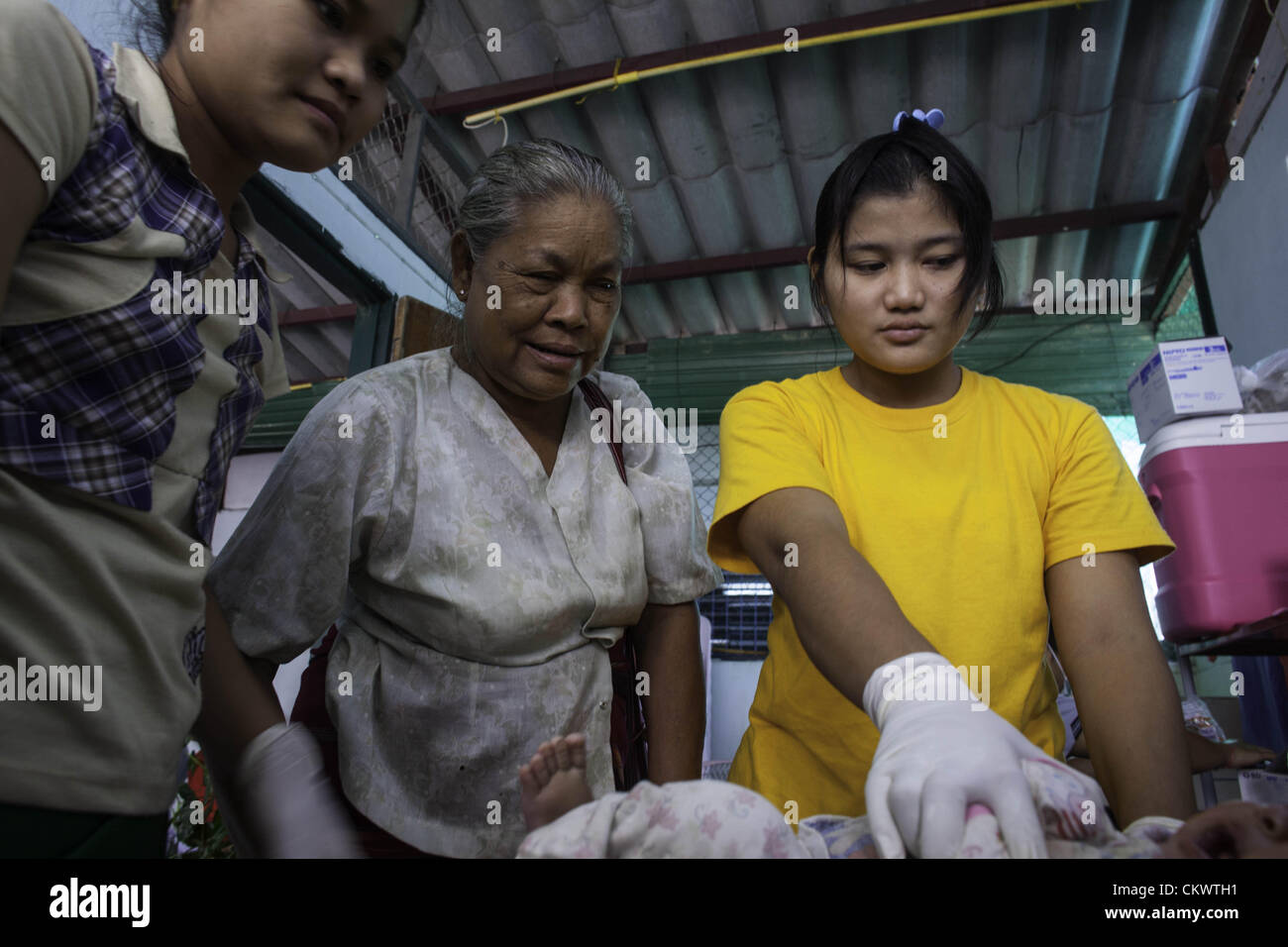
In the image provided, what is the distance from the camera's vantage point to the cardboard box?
2.25 metres

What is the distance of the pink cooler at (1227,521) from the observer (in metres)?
2.13

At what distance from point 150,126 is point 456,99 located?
11.8 feet

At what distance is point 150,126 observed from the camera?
0.79m

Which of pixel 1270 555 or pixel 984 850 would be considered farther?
pixel 1270 555

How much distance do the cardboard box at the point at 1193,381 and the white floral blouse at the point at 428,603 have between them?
1879mm

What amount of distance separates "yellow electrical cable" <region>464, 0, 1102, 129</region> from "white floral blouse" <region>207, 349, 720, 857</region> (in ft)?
9.54

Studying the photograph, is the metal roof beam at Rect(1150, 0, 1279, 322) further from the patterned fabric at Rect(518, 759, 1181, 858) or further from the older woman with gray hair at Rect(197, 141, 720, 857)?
the patterned fabric at Rect(518, 759, 1181, 858)

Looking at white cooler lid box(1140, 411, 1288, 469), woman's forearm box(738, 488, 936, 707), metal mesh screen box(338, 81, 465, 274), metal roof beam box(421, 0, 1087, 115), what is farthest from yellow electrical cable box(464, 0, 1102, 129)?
woman's forearm box(738, 488, 936, 707)

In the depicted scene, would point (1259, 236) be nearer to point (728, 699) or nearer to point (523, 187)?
point (523, 187)

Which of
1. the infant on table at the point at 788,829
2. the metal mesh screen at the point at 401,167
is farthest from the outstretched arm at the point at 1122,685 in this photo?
the metal mesh screen at the point at 401,167

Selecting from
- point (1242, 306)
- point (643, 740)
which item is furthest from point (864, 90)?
point (643, 740)

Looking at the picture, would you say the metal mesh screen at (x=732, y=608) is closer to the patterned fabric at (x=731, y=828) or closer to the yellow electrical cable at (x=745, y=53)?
the yellow electrical cable at (x=745, y=53)

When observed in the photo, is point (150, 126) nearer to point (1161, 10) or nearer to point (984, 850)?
point (984, 850)

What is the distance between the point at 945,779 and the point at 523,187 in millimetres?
1173
